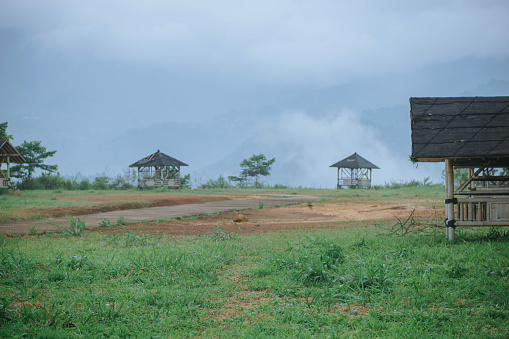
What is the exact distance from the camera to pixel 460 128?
7.99 metres

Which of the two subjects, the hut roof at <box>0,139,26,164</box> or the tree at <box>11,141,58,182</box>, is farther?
the tree at <box>11,141,58,182</box>

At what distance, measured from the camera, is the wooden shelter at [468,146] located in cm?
753

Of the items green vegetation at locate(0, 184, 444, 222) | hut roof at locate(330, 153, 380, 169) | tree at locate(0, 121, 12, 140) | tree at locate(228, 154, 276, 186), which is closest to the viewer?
green vegetation at locate(0, 184, 444, 222)

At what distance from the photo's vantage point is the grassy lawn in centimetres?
359

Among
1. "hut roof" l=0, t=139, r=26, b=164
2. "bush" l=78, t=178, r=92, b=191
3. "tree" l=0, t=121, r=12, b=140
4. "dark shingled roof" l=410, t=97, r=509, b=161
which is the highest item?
"tree" l=0, t=121, r=12, b=140

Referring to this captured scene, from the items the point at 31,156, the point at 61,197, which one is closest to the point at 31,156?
the point at 31,156

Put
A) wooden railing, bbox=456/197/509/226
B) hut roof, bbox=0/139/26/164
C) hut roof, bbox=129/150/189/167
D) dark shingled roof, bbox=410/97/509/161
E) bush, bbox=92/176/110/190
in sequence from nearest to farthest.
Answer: dark shingled roof, bbox=410/97/509/161 → wooden railing, bbox=456/197/509/226 → hut roof, bbox=0/139/26/164 → bush, bbox=92/176/110/190 → hut roof, bbox=129/150/189/167

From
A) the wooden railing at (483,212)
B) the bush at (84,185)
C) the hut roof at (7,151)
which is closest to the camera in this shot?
the wooden railing at (483,212)

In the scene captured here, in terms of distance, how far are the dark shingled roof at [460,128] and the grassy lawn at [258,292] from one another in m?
1.64

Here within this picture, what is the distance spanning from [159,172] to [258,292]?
1590 inches

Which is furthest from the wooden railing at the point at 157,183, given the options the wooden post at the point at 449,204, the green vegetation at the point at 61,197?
the wooden post at the point at 449,204

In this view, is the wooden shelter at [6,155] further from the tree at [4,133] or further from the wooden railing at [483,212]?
the wooden railing at [483,212]

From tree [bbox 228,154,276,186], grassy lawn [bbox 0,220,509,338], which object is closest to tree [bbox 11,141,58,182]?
tree [bbox 228,154,276,186]

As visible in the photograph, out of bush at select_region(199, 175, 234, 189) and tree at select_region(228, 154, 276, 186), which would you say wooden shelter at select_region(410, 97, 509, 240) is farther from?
tree at select_region(228, 154, 276, 186)
